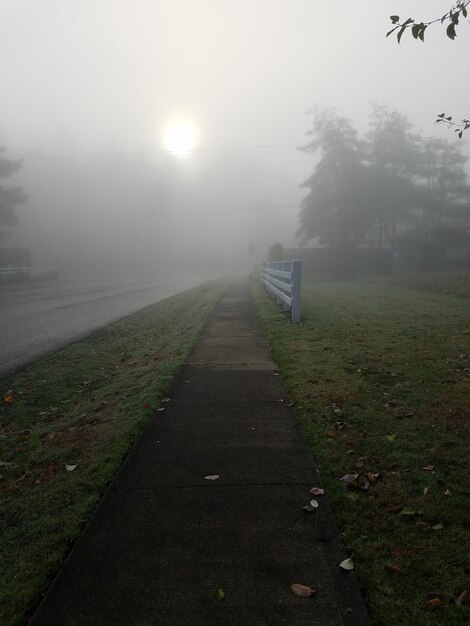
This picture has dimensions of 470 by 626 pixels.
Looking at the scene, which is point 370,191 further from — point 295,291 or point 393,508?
point 393,508

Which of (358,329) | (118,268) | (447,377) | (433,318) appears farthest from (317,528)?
(118,268)

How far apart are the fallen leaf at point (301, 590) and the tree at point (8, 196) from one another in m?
42.3

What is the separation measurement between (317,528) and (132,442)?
2020mm

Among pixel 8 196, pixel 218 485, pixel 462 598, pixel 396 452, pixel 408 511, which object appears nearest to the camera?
pixel 462 598

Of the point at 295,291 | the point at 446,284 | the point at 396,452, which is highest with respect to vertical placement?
the point at 295,291

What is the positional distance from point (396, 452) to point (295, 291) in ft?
23.5

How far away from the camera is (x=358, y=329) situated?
33.1ft

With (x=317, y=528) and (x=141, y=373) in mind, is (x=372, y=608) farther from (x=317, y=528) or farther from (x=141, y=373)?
(x=141, y=373)

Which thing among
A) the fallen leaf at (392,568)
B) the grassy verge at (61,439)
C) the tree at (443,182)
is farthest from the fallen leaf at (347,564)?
the tree at (443,182)

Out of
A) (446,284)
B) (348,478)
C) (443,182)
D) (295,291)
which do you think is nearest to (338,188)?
(443,182)

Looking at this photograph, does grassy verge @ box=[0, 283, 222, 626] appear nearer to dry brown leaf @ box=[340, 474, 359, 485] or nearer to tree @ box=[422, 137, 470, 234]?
dry brown leaf @ box=[340, 474, 359, 485]

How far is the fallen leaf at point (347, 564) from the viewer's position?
246 cm

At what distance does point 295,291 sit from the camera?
10867 mm

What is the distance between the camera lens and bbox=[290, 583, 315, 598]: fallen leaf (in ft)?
7.49
